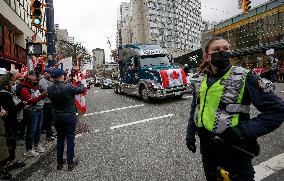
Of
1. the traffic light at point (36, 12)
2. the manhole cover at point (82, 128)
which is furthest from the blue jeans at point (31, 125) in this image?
the traffic light at point (36, 12)

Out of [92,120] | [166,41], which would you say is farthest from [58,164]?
[166,41]

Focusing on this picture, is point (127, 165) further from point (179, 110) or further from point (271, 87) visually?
point (179, 110)

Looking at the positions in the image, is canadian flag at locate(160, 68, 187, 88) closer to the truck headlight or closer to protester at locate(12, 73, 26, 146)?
the truck headlight

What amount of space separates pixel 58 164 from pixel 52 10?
697 cm

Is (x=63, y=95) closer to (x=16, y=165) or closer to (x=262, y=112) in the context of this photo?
(x=16, y=165)

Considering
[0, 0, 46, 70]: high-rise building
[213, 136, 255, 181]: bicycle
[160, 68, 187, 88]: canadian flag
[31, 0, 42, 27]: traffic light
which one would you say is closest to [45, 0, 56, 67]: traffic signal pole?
[31, 0, 42, 27]: traffic light

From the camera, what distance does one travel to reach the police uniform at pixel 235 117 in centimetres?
233

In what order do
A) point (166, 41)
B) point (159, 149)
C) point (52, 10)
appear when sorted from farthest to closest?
point (166, 41)
point (52, 10)
point (159, 149)

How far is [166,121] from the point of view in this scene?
33.2ft

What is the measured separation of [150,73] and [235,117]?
12372mm

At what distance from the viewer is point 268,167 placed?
5074mm

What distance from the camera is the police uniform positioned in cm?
233

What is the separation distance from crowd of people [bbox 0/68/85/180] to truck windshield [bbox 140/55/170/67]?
765cm

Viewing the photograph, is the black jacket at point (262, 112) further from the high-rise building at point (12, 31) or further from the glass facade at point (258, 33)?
the glass facade at point (258, 33)
